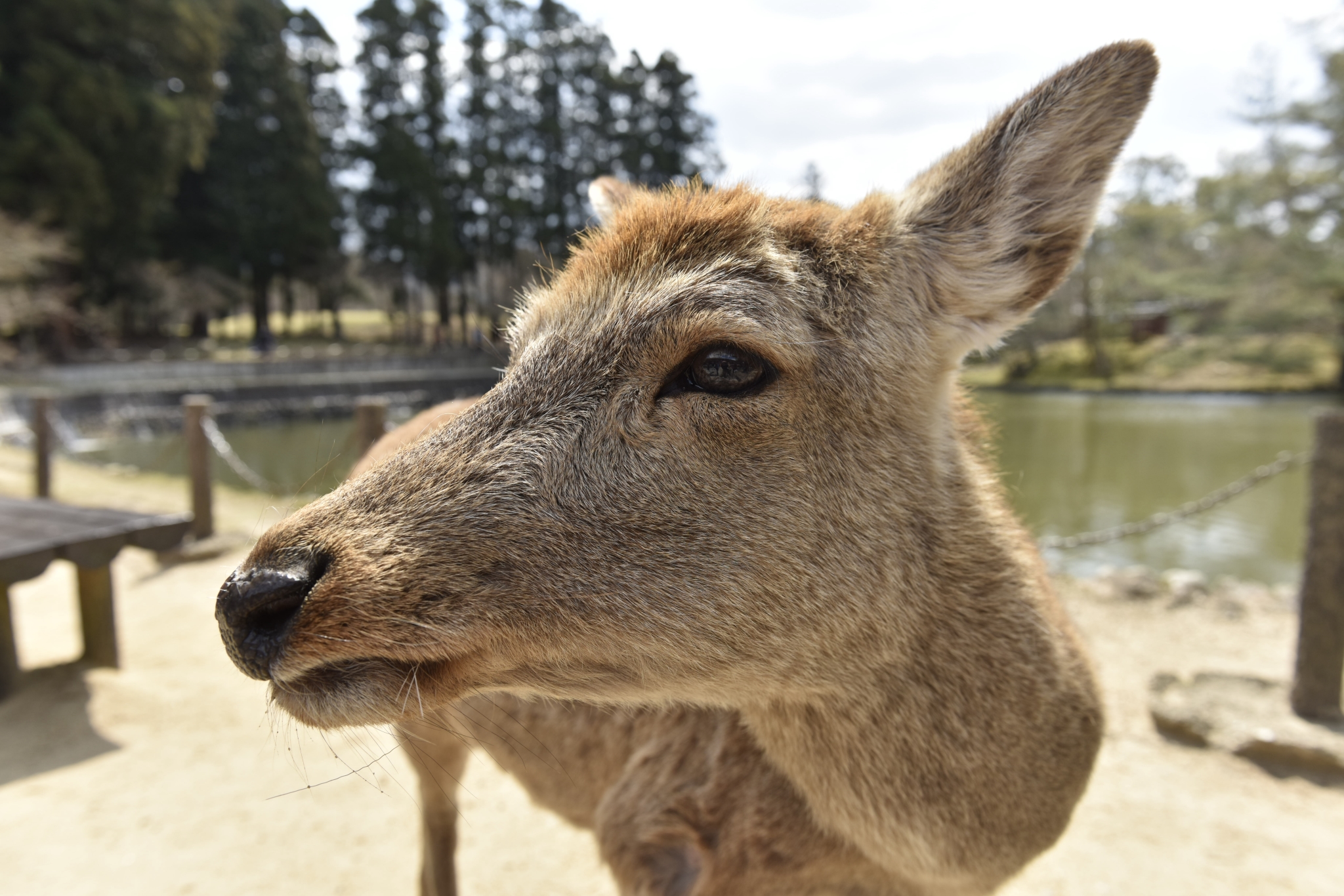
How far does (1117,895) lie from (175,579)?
8.01m

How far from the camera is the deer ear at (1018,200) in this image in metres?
1.76

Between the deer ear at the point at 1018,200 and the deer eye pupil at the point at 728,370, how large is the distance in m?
0.53

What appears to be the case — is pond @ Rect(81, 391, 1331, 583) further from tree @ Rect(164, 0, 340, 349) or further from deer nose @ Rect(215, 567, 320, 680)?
tree @ Rect(164, 0, 340, 349)

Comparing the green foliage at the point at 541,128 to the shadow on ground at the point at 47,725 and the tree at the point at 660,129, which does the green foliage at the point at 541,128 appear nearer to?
the tree at the point at 660,129

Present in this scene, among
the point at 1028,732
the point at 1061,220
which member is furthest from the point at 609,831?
the point at 1061,220

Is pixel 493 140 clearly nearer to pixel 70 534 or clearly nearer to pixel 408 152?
pixel 408 152

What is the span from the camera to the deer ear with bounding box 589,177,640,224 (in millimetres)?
2596

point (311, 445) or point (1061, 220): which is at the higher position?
point (1061, 220)

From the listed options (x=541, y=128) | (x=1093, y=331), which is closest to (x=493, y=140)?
(x=541, y=128)

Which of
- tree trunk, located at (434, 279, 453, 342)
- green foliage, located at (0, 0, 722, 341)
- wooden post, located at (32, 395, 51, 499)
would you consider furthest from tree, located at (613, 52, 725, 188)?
wooden post, located at (32, 395, 51, 499)

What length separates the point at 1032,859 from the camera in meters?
1.98

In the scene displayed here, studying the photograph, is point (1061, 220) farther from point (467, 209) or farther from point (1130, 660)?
point (467, 209)

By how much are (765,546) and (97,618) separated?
5831mm

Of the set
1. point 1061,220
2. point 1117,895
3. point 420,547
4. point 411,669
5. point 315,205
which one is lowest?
point 1117,895
